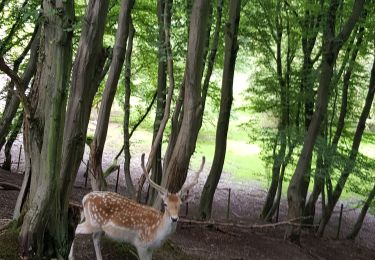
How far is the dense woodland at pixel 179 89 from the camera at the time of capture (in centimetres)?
517

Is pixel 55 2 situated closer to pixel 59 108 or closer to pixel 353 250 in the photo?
pixel 59 108

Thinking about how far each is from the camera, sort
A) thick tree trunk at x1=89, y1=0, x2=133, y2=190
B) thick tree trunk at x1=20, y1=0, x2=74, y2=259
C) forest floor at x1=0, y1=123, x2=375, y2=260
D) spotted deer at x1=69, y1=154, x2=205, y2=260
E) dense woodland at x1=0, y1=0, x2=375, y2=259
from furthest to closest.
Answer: thick tree trunk at x1=89, y1=0, x2=133, y2=190
forest floor at x1=0, y1=123, x2=375, y2=260
spotted deer at x1=69, y1=154, x2=205, y2=260
dense woodland at x1=0, y1=0, x2=375, y2=259
thick tree trunk at x1=20, y1=0, x2=74, y2=259

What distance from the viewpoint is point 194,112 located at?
7.27m

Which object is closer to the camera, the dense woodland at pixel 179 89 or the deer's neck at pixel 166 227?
the dense woodland at pixel 179 89

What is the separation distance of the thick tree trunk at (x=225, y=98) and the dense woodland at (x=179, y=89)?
2 cm

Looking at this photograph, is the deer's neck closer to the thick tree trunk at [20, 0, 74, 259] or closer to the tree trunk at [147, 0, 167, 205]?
the thick tree trunk at [20, 0, 74, 259]

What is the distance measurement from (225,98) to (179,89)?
1.97m

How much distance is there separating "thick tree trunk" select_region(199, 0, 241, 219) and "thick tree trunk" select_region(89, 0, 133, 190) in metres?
3.62

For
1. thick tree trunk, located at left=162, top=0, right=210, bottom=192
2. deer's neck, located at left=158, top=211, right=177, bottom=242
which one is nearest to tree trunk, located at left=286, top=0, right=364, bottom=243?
thick tree trunk, located at left=162, top=0, right=210, bottom=192

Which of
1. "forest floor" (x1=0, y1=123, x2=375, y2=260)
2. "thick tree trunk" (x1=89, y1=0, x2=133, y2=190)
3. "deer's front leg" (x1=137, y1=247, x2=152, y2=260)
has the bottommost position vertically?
"forest floor" (x1=0, y1=123, x2=375, y2=260)

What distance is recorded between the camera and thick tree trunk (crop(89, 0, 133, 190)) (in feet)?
25.4

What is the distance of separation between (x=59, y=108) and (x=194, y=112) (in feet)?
8.59

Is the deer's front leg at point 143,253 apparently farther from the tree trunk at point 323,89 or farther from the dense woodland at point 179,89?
the tree trunk at point 323,89

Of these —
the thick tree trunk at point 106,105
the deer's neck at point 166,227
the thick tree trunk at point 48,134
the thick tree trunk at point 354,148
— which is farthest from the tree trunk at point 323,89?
the thick tree trunk at point 48,134
